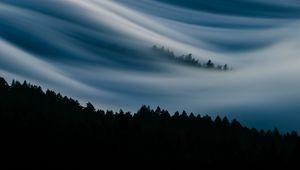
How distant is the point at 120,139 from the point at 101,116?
1.55 m

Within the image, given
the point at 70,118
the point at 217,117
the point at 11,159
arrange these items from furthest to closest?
the point at 217,117 < the point at 70,118 < the point at 11,159

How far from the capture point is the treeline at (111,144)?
25.1m

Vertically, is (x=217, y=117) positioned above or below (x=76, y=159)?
above

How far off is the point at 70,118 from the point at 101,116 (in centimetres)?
121

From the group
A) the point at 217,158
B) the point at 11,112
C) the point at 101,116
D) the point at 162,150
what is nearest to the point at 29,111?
the point at 11,112

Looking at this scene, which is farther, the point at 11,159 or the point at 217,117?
the point at 217,117

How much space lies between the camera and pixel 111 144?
2577cm

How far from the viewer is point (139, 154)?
25766 millimetres

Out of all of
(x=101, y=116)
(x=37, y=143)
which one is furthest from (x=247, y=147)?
(x=37, y=143)

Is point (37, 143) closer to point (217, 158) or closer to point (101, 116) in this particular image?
point (101, 116)

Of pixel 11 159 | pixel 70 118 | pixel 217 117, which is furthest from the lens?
pixel 217 117

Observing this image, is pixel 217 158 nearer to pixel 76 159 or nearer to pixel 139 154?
pixel 139 154

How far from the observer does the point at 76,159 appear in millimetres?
25625

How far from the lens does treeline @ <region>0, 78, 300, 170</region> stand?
2506 cm
